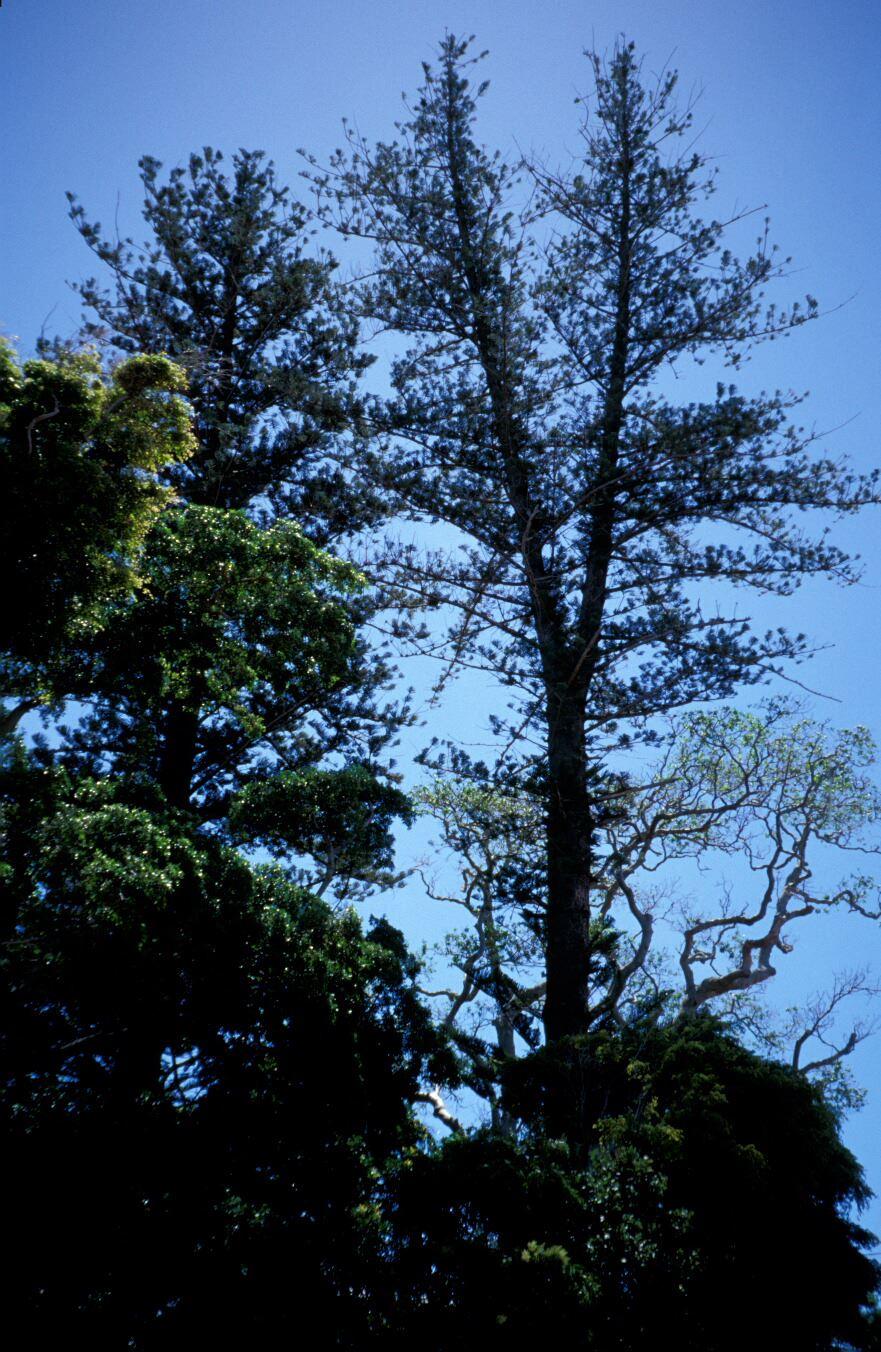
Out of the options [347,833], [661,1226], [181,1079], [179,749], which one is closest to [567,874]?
[347,833]

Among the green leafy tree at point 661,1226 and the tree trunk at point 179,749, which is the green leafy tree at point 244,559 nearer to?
the tree trunk at point 179,749

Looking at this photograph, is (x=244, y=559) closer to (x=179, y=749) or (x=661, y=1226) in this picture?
(x=179, y=749)

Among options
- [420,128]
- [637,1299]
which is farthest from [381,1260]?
[420,128]

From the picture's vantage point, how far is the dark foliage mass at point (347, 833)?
14.1ft

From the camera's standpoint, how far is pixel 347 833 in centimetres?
810

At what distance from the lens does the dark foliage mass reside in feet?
14.1

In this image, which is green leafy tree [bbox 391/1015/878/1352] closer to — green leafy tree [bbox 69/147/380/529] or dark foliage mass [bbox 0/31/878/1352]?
dark foliage mass [bbox 0/31/878/1352]

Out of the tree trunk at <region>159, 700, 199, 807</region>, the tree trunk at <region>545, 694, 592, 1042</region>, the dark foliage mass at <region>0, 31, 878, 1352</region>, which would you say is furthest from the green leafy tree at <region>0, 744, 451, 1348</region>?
the tree trunk at <region>159, 700, 199, 807</region>

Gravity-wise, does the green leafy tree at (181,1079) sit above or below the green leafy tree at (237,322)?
below

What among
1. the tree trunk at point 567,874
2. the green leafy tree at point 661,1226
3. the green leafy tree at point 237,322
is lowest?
the green leafy tree at point 661,1226

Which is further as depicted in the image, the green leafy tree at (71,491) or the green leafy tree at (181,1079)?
the green leafy tree at (71,491)

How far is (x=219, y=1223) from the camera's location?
4.36m

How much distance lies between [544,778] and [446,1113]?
4.74 m

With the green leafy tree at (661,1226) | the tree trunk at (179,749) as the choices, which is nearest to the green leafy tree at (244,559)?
the tree trunk at (179,749)
